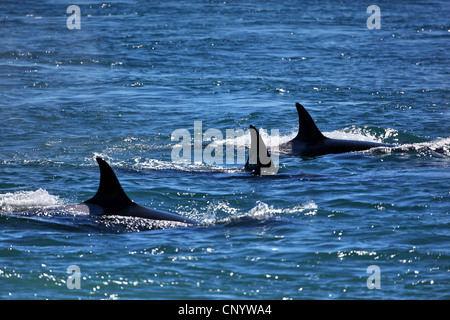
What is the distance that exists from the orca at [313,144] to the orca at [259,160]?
70.8 inches

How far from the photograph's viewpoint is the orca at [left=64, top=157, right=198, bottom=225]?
11266 mm

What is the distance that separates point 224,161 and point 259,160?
165cm

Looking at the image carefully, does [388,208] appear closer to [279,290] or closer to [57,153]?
[279,290]

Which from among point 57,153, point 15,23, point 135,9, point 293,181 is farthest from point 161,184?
point 135,9

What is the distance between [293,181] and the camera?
1398 centimetres

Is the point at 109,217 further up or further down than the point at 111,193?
further down

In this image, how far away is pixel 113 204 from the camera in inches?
447

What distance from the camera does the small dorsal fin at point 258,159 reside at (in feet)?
46.3

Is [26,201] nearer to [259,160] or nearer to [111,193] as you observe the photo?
[111,193]

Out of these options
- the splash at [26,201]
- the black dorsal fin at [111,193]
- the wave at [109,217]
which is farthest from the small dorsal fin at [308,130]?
the black dorsal fin at [111,193]

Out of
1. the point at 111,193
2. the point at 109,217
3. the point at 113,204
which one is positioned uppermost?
the point at 111,193

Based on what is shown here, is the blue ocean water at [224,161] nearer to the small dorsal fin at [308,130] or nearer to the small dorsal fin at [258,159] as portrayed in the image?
the small dorsal fin at [258,159]

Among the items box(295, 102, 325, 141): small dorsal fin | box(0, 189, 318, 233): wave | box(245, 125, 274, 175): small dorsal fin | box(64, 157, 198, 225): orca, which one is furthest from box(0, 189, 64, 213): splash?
box(295, 102, 325, 141): small dorsal fin

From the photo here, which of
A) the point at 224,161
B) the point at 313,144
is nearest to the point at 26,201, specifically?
the point at 224,161
